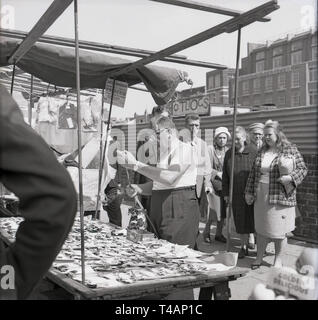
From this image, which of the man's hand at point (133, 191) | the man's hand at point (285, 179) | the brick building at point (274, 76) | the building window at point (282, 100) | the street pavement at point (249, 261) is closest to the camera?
the man's hand at point (133, 191)

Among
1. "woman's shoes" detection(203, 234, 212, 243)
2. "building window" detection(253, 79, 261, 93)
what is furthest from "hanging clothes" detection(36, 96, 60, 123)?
"building window" detection(253, 79, 261, 93)

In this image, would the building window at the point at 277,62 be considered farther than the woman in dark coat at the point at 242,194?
Yes

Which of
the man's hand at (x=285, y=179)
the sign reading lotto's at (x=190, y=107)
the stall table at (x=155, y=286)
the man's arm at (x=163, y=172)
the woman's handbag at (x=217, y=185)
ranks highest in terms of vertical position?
the sign reading lotto's at (x=190, y=107)

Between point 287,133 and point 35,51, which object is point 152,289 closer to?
point 35,51

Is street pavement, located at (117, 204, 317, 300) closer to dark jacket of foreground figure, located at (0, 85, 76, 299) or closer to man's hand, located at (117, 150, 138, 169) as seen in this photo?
man's hand, located at (117, 150, 138, 169)

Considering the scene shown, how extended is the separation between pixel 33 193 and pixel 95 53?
3.52 m

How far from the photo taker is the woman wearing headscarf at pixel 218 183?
21.0 ft

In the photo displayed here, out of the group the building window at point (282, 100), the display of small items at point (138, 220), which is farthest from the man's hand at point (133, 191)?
the building window at point (282, 100)

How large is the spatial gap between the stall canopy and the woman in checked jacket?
1.33m

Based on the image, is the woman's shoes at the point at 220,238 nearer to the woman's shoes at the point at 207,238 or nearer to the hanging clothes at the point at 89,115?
the woman's shoes at the point at 207,238

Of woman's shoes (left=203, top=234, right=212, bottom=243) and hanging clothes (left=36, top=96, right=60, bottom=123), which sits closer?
woman's shoes (left=203, top=234, right=212, bottom=243)

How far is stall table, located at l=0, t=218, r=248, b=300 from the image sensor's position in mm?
2068

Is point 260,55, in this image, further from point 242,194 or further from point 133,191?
point 133,191

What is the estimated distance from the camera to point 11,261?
112 cm
